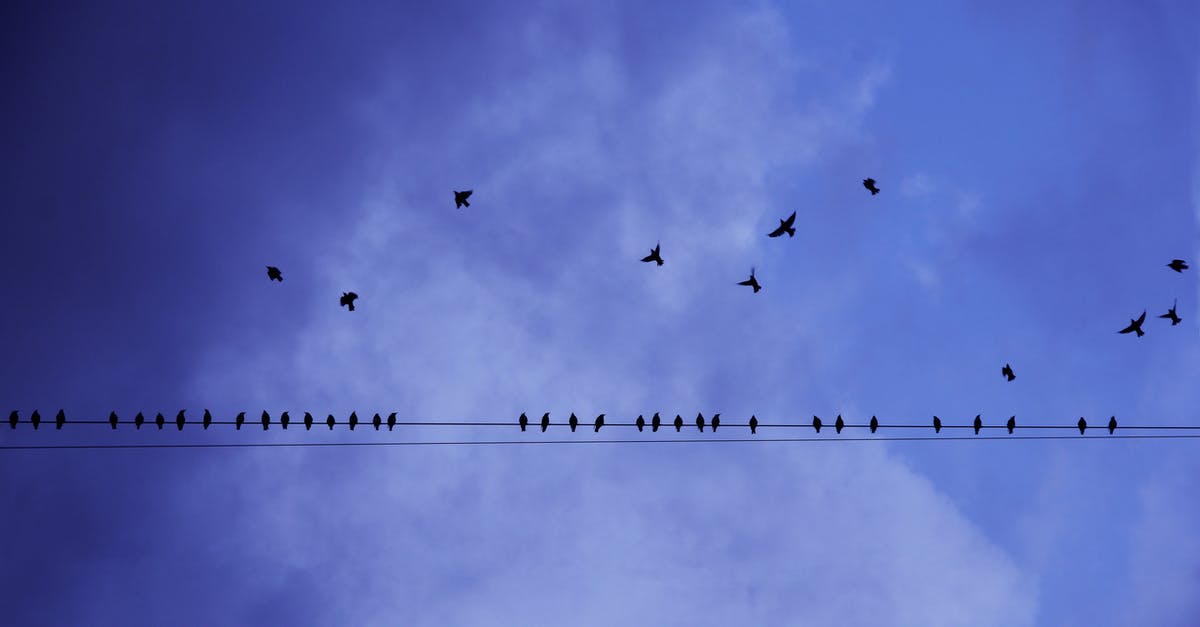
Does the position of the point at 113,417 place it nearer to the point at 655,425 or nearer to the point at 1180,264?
the point at 655,425

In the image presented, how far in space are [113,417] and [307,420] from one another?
17.7 feet

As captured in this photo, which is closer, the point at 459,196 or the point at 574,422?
the point at 574,422

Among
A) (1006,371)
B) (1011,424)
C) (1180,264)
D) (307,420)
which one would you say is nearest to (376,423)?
(307,420)

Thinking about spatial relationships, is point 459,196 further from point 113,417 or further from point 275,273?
point 113,417

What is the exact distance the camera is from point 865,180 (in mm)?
34562

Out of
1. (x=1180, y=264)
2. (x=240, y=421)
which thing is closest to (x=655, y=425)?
(x=240, y=421)

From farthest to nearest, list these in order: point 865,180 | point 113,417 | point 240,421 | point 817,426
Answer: point 865,180
point 817,426
point 240,421
point 113,417

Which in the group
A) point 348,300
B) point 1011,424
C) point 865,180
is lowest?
point 1011,424

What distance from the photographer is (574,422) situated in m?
29.2

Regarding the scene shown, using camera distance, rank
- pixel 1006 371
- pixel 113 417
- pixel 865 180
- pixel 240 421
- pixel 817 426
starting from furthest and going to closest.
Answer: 1. pixel 865 180
2. pixel 1006 371
3. pixel 817 426
4. pixel 240 421
5. pixel 113 417

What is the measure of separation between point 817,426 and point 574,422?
8.04m

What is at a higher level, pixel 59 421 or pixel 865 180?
pixel 865 180

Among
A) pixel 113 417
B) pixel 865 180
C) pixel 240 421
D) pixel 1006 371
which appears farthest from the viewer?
pixel 865 180

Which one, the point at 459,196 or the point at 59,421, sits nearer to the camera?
the point at 59,421
